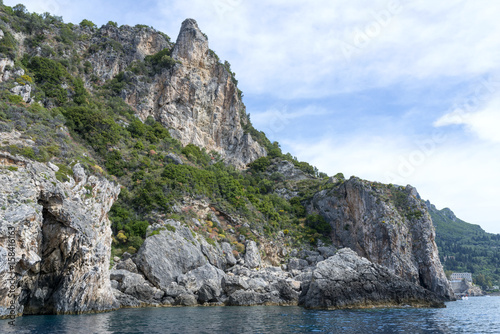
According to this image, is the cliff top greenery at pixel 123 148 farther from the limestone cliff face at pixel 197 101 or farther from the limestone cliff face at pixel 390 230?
the limestone cliff face at pixel 197 101

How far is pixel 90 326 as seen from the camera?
18.5 metres

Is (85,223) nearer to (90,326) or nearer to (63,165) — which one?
(63,165)

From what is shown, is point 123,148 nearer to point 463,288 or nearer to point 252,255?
point 252,255

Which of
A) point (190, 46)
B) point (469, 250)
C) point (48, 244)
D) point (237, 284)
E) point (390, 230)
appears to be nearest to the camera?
point (48, 244)

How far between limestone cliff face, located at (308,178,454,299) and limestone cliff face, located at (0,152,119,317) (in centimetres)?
4466

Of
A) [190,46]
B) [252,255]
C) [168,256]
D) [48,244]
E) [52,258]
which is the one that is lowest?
[52,258]

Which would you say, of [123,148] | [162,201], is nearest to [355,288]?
[162,201]

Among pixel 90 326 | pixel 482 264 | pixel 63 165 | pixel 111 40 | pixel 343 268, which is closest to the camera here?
pixel 90 326

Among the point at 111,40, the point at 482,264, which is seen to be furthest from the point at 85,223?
the point at 482,264

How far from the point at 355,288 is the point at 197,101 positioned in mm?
59038

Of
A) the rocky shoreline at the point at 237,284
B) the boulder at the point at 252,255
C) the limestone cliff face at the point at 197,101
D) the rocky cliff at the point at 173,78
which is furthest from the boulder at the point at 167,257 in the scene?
the rocky cliff at the point at 173,78

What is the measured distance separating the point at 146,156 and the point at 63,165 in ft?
90.0

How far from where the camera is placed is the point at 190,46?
83.4 m

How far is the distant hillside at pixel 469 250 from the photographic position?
116 m
